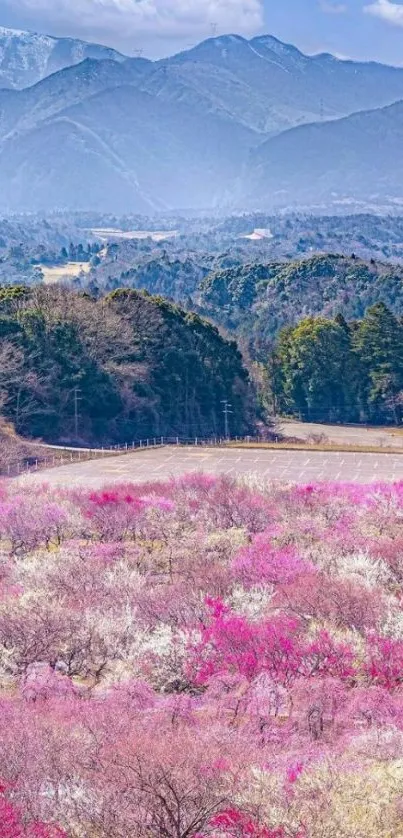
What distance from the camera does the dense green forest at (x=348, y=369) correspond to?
59.0m

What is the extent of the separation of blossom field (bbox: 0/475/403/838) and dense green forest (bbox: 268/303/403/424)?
30.2 metres

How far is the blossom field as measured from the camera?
12703 millimetres

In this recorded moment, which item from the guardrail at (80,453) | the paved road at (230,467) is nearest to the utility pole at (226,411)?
the guardrail at (80,453)

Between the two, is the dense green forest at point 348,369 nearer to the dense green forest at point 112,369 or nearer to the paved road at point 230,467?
the dense green forest at point 112,369

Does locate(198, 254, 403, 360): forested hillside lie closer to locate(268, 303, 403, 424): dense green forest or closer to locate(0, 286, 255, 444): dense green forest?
locate(268, 303, 403, 424): dense green forest

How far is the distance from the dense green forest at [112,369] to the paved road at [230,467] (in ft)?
22.6

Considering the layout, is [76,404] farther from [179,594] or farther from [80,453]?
[179,594]

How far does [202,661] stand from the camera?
17922mm

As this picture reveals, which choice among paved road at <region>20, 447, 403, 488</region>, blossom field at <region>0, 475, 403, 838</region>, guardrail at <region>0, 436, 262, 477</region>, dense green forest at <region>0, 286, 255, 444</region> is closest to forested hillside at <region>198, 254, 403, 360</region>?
dense green forest at <region>0, 286, 255, 444</region>

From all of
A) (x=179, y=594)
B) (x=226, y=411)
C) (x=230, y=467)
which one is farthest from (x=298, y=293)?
(x=179, y=594)

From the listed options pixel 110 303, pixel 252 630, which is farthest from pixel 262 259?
pixel 252 630

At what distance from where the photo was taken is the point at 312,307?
9388 cm

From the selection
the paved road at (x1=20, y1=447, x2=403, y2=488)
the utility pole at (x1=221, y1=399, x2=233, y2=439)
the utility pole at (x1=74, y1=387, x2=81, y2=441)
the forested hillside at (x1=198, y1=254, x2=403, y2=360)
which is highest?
the forested hillside at (x1=198, y1=254, x2=403, y2=360)

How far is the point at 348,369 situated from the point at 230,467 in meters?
25.6
